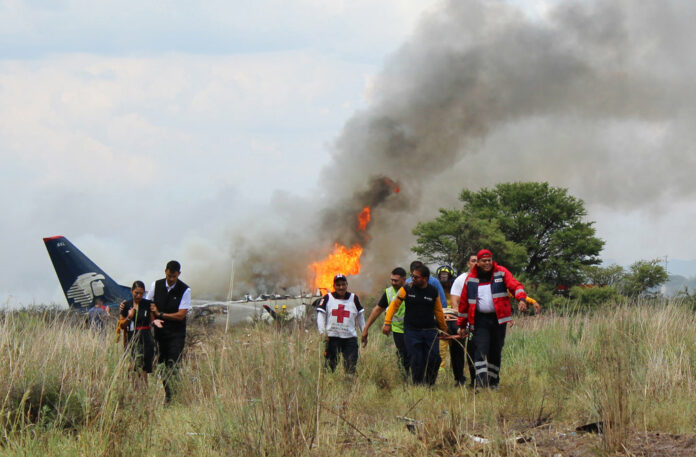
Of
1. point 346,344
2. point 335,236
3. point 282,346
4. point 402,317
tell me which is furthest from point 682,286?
point 335,236

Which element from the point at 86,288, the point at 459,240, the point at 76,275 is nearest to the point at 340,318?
the point at 86,288

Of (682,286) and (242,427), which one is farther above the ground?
(682,286)

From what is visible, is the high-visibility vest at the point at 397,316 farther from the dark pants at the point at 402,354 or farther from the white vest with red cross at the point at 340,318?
the white vest with red cross at the point at 340,318

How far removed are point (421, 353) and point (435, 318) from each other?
531 millimetres

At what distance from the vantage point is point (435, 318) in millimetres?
9336

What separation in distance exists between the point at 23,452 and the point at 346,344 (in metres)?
5.39

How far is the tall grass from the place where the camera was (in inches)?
182

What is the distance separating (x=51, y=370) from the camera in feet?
21.6

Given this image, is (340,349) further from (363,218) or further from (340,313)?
(363,218)

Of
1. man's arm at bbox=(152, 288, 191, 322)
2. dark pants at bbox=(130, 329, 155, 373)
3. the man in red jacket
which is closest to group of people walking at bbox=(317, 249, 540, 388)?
the man in red jacket

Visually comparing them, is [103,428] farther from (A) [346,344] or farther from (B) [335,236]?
(B) [335,236]

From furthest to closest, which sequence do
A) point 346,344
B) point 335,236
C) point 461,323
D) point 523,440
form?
point 335,236 < point 346,344 < point 461,323 < point 523,440

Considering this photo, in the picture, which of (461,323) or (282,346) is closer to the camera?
(282,346)

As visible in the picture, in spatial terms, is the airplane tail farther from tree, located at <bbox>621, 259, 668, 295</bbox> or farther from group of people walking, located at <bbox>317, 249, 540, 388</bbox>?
tree, located at <bbox>621, 259, 668, 295</bbox>
